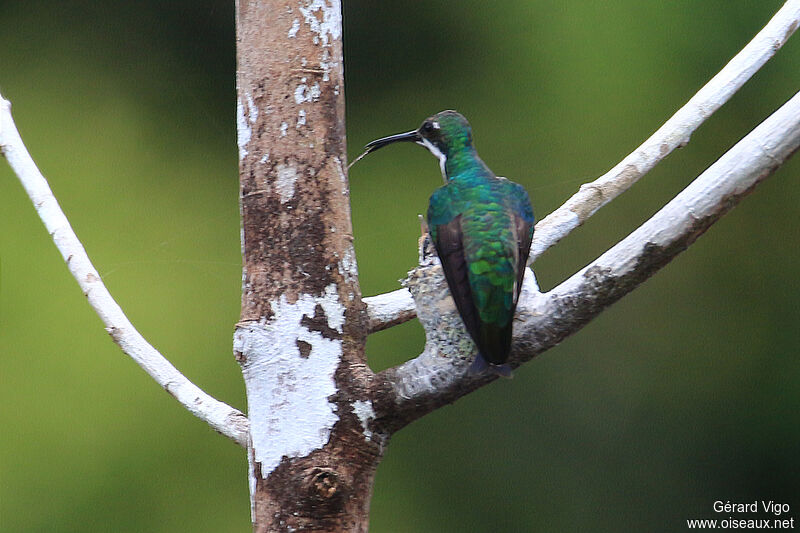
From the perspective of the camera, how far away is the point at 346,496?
4.37 ft

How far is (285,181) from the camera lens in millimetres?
1396

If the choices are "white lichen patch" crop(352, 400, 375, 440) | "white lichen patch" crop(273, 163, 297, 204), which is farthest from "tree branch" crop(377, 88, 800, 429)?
"white lichen patch" crop(273, 163, 297, 204)

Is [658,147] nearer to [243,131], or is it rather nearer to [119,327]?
[243,131]

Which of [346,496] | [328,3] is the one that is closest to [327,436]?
[346,496]

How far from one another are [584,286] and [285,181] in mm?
457

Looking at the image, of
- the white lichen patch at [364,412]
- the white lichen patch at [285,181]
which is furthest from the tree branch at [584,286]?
the white lichen patch at [285,181]

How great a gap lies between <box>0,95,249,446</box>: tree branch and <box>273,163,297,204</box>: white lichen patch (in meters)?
0.33

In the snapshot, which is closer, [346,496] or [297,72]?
[346,496]

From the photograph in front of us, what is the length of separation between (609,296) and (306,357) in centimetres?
43

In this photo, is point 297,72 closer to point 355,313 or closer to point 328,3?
point 328,3

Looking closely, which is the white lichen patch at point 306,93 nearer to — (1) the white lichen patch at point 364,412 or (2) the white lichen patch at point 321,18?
(2) the white lichen patch at point 321,18

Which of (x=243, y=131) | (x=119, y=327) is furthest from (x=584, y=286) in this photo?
(x=119, y=327)

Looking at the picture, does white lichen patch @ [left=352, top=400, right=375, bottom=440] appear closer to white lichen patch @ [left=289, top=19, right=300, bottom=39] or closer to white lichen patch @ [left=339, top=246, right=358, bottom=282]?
white lichen patch @ [left=339, top=246, right=358, bottom=282]

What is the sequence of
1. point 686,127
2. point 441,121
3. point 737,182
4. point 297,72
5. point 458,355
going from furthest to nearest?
point 441,121
point 686,127
point 297,72
point 458,355
point 737,182
